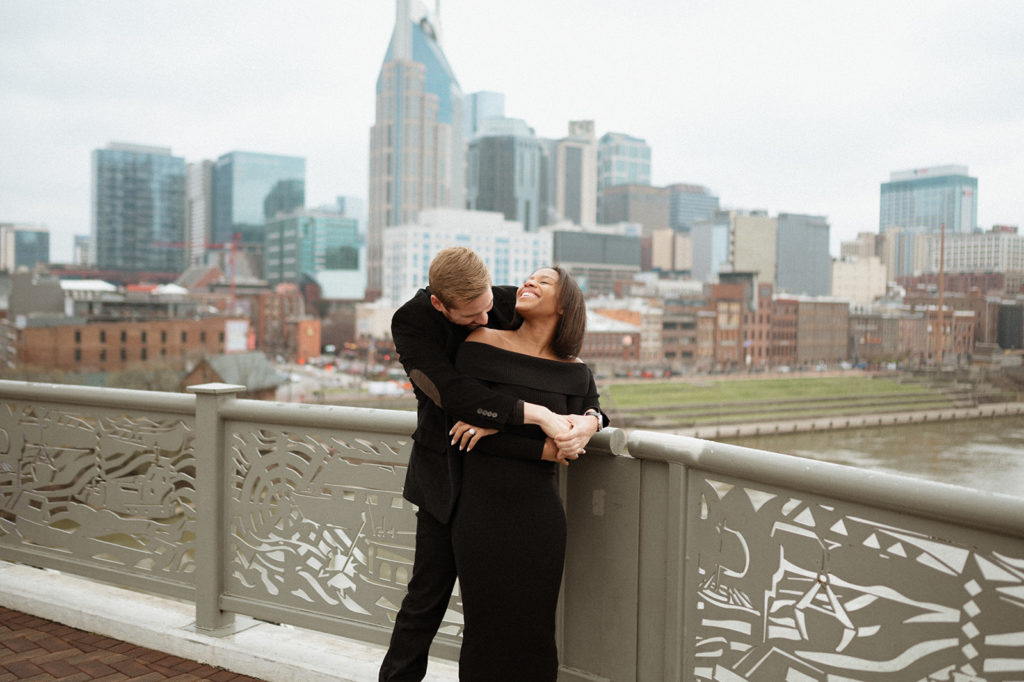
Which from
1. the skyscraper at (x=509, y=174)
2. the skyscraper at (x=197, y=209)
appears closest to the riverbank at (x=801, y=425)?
the skyscraper at (x=509, y=174)

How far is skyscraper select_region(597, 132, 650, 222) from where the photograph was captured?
88812 mm

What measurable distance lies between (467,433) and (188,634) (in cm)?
148

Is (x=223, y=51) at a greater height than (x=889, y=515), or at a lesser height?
greater

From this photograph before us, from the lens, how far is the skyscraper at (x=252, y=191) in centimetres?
9625

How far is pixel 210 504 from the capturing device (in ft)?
8.18

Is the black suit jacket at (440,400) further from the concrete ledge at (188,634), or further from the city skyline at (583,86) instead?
the city skyline at (583,86)

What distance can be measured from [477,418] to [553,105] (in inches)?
4279

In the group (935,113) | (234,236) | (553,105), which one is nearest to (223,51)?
(234,236)

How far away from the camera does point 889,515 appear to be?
1351mm

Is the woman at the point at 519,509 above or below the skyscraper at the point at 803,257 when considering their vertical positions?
below

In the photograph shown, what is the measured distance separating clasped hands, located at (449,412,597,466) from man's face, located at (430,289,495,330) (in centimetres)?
22

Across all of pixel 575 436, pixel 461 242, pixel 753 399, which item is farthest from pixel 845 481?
pixel 461 242

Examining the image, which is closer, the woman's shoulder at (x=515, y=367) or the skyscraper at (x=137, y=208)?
the woman's shoulder at (x=515, y=367)

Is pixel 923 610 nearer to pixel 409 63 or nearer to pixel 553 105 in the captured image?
pixel 409 63
